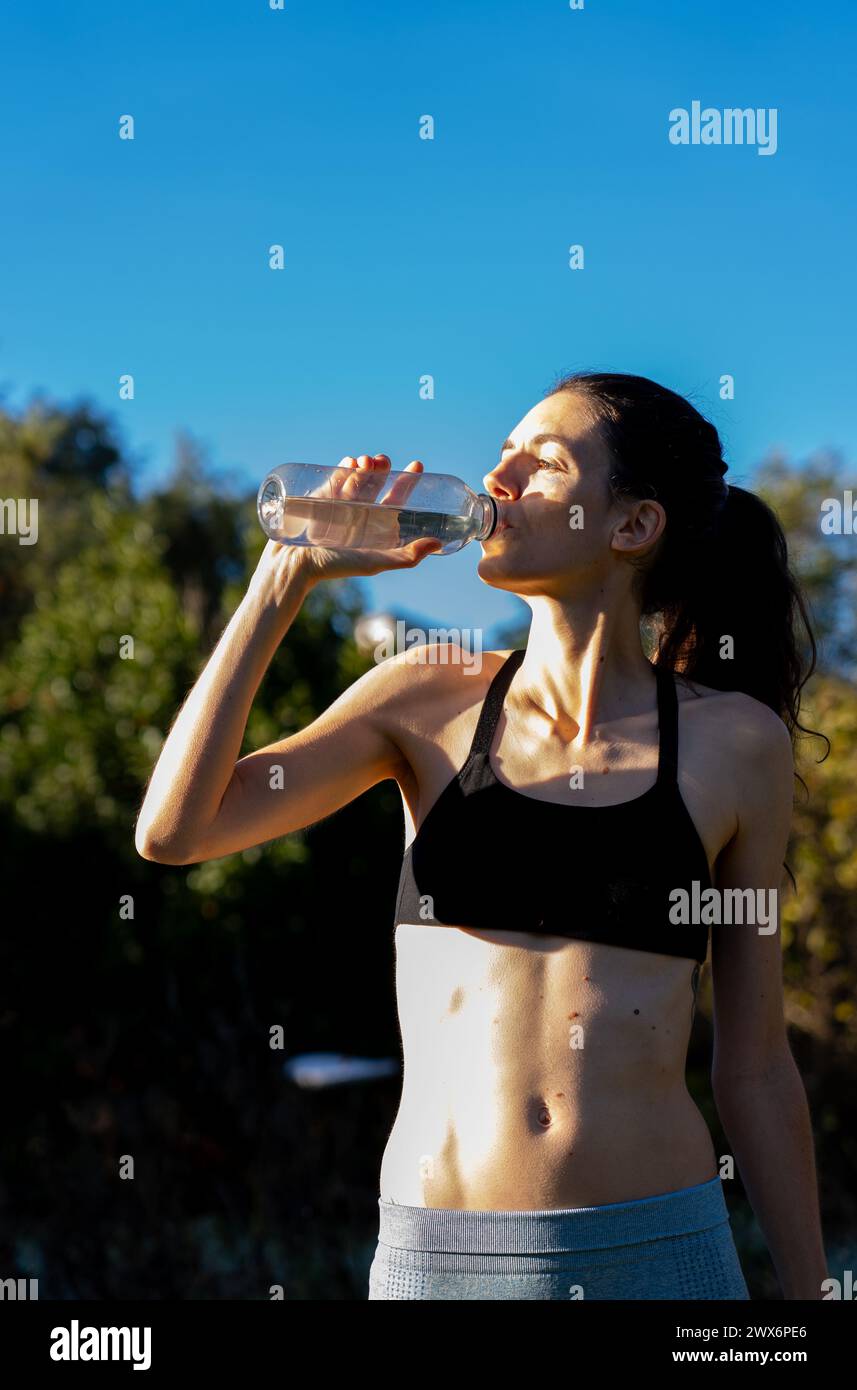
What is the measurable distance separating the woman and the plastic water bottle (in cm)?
4

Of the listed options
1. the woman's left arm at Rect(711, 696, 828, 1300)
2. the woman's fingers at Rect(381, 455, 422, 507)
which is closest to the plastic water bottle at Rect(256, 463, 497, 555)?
the woman's fingers at Rect(381, 455, 422, 507)

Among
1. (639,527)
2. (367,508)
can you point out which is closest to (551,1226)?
(639,527)

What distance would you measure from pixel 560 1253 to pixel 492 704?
885 millimetres

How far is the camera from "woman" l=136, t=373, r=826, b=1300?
85.5 inches

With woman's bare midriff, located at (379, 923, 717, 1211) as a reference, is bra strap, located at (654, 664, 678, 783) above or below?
above

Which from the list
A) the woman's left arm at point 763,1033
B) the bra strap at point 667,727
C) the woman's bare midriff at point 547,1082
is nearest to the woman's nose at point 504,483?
the bra strap at point 667,727

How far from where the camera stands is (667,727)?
245cm

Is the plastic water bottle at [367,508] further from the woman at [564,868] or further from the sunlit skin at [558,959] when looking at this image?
the sunlit skin at [558,959]

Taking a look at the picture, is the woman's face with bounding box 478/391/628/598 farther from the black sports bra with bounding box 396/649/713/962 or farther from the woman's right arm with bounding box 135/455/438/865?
the black sports bra with bounding box 396/649/713/962

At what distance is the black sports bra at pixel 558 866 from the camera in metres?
2.24
